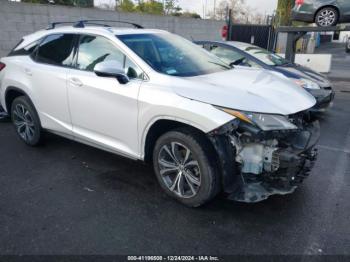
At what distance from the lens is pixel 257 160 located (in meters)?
2.80

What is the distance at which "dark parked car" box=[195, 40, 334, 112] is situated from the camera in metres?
6.04

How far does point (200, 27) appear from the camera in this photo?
1435cm

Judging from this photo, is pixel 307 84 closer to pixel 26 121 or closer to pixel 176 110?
pixel 176 110

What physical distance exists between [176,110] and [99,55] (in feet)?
4.39

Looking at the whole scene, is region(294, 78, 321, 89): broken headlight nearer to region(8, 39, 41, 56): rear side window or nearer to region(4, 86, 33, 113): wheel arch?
region(8, 39, 41, 56): rear side window

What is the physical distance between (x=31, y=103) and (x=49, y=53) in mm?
743

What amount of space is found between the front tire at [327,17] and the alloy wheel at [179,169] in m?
8.72

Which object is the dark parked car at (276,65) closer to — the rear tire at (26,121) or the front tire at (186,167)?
the front tire at (186,167)

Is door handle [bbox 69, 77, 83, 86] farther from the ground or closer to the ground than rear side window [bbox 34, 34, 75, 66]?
closer to the ground

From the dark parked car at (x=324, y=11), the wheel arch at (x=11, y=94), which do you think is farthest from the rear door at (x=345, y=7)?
the wheel arch at (x=11, y=94)

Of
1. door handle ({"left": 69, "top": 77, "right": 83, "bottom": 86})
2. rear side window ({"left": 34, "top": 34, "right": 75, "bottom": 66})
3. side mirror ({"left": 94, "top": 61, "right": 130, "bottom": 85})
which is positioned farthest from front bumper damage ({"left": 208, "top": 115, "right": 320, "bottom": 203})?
rear side window ({"left": 34, "top": 34, "right": 75, "bottom": 66})

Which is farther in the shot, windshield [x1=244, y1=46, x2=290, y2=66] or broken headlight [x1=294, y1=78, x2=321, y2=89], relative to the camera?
windshield [x1=244, y1=46, x2=290, y2=66]

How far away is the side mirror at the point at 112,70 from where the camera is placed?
3150 millimetres

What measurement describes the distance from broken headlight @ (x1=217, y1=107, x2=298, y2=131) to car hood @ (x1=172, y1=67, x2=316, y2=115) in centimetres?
4
